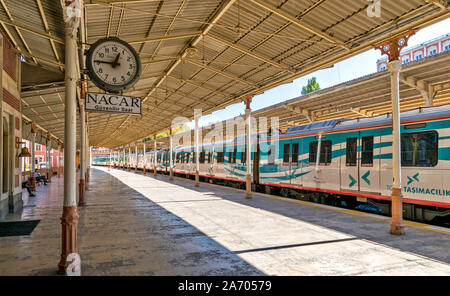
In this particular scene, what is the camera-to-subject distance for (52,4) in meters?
6.58

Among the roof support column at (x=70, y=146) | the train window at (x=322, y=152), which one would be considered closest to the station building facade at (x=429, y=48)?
the train window at (x=322, y=152)

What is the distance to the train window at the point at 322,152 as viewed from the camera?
1107cm

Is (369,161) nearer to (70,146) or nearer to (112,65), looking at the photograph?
(112,65)

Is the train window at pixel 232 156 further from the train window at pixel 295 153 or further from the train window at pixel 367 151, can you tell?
the train window at pixel 367 151

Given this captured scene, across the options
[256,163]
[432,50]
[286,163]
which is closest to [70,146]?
[286,163]

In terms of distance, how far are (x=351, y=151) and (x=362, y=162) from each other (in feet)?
1.94

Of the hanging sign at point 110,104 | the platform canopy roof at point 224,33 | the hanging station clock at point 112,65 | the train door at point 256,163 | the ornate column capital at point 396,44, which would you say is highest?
the platform canopy roof at point 224,33

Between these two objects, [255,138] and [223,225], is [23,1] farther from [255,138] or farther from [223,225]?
[255,138]

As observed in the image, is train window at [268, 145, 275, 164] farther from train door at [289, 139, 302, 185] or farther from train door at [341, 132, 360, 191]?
train door at [341, 132, 360, 191]

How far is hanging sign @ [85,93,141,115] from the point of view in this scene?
5805mm

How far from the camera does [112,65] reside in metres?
5.79

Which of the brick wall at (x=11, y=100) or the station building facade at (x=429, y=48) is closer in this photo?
the brick wall at (x=11, y=100)

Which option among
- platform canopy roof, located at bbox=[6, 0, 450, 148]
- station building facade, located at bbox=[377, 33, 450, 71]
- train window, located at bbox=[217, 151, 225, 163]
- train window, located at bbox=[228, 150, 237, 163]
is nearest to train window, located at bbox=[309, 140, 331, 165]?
platform canopy roof, located at bbox=[6, 0, 450, 148]
